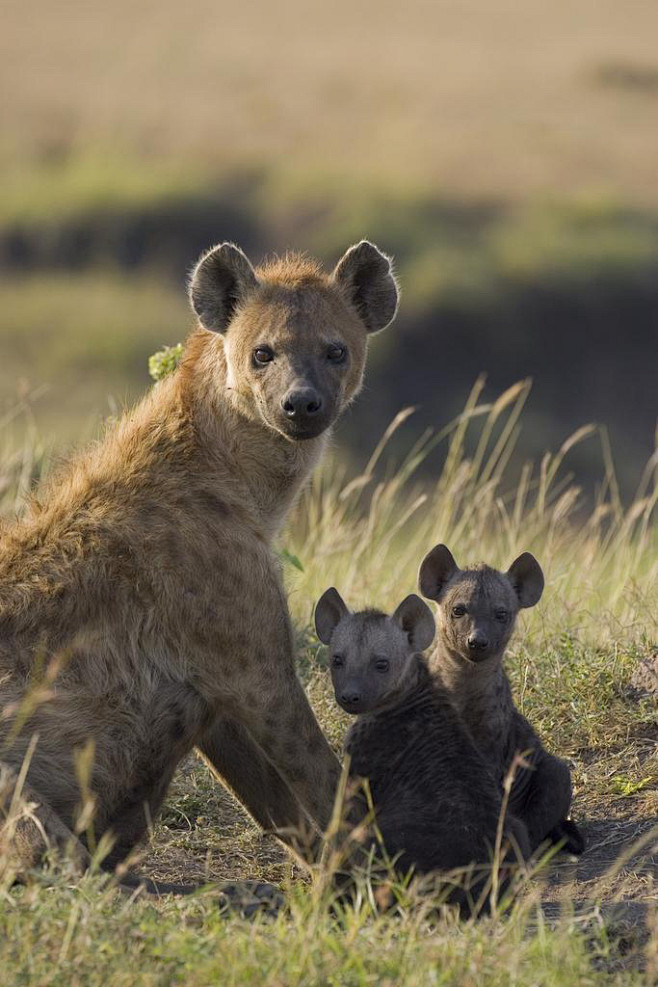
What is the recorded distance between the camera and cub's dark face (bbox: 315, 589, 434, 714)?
4.27 m

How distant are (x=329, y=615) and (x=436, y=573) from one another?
1.14ft

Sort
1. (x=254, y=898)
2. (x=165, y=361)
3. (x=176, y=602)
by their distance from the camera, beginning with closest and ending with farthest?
(x=254, y=898), (x=176, y=602), (x=165, y=361)

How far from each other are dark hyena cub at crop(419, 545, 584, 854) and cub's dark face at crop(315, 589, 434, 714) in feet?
0.38

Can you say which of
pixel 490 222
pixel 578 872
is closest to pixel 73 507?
pixel 578 872

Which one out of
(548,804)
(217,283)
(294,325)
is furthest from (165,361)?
(548,804)

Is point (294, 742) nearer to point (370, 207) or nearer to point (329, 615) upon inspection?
point (329, 615)

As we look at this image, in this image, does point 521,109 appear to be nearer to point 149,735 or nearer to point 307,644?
point 307,644

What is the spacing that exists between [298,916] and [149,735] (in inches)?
36.7

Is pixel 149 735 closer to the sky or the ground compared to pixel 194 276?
closer to the ground

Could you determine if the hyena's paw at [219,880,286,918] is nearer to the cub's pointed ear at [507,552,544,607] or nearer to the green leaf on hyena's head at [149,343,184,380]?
the cub's pointed ear at [507,552,544,607]

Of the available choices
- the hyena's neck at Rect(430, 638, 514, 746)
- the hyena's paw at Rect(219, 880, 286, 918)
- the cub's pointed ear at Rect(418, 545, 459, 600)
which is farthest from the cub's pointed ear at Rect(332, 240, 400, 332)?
the hyena's paw at Rect(219, 880, 286, 918)

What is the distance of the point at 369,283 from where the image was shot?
4645 mm

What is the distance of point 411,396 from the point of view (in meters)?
16.6

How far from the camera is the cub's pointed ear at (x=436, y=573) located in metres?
4.56
